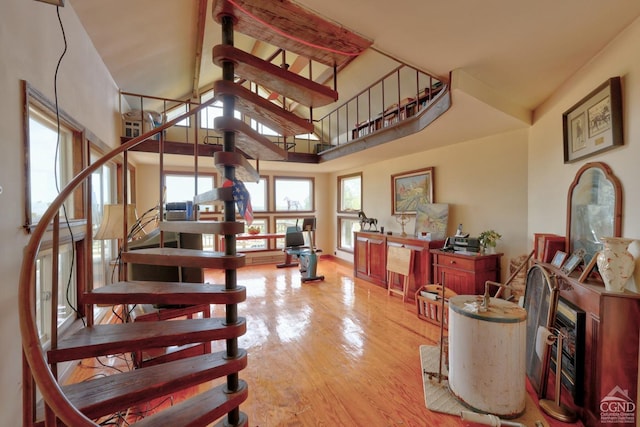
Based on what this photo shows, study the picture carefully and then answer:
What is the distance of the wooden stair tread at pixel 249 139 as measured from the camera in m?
1.57

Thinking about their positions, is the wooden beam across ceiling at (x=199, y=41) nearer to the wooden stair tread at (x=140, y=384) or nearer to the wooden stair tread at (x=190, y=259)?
the wooden stair tread at (x=190, y=259)

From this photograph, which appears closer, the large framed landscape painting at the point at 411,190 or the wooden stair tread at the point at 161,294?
the wooden stair tread at the point at 161,294

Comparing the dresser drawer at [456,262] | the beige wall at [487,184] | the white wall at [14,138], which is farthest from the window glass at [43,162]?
the dresser drawer at [456,262]

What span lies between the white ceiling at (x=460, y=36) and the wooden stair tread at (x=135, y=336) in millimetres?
2077

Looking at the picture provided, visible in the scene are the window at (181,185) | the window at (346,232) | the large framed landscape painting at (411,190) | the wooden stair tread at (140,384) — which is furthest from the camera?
the window at (346,232)

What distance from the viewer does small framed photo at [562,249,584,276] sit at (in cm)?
208

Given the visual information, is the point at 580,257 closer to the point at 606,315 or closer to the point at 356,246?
the point at 606,315

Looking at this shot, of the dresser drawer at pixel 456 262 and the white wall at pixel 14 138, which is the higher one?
the white wall at pixel 14 138

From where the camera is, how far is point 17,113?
59.2 inches

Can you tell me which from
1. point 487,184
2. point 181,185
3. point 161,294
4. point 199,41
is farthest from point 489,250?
point 181,185

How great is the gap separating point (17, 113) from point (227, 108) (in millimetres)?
1149

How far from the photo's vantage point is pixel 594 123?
81.0 inches

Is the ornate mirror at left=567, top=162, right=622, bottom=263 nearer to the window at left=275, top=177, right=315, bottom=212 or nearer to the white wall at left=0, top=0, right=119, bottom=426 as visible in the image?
the white wall at left=0, top=0, right=119, bottom=426

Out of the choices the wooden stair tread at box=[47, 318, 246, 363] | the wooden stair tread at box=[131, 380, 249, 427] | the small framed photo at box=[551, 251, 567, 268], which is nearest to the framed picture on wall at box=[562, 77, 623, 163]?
the small framed photo at box=[551, 251, 567, 268]
